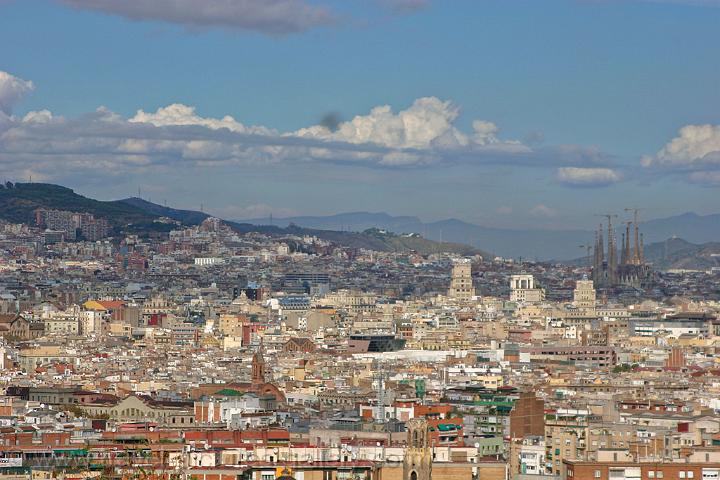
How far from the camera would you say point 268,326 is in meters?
149

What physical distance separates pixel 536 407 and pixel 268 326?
8409 cm

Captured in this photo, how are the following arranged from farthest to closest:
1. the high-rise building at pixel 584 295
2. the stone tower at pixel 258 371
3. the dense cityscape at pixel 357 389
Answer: the high-rise building at pixel 584 295
the stone tower at pixel 258 371
the dense cityscape at pixel 357 389

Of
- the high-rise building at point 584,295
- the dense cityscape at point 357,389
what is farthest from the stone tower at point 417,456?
the high-rise building at point 584,295

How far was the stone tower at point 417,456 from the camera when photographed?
4128 cm

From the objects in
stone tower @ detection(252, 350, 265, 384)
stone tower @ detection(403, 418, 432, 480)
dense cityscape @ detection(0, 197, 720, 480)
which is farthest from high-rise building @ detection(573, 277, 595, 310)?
stone tower @ detection(403, 418, 432, 480)

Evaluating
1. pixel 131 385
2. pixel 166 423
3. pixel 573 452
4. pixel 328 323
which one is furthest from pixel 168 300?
pixel 573 452

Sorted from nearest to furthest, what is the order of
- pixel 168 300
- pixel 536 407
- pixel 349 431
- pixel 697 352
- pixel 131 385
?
pixel 349 431 < pixel 536 407 < pixel 131 385 < pixel 697 352 < pixel 168 300

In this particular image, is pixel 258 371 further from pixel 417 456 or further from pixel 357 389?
pixel 417 456

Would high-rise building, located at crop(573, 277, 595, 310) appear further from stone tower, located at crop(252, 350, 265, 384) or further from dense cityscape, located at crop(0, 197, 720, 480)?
stone tower, located at crop(252, 350, 265, 384)

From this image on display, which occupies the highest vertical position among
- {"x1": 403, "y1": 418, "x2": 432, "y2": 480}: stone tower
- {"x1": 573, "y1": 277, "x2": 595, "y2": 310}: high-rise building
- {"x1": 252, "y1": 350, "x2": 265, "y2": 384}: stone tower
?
{"x1": 573, "y1": 277, "x2": 595, "y2": 310}: high-rise building

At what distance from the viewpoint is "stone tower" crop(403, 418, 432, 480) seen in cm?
4128

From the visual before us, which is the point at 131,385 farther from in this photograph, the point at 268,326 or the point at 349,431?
the point at 268,326

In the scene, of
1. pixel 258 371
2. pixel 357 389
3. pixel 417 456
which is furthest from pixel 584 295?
pixel 417 456

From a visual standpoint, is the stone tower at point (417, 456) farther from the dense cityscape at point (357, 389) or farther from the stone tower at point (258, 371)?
the stone tower at point (258, 371)
